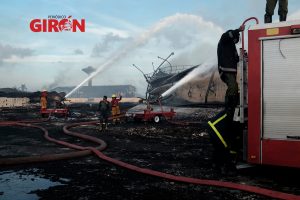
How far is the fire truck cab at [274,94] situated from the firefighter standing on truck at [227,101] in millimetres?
565

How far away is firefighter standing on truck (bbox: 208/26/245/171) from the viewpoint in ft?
21.4

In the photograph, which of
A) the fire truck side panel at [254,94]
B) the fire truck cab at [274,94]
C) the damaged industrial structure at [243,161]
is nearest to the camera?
the damaged industrial structure at [243,161]

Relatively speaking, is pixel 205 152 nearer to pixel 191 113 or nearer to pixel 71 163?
pixel 71 163

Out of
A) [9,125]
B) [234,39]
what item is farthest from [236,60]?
[9,125]

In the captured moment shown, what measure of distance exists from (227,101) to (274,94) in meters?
0.99

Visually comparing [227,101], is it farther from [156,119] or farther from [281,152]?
[156,119]

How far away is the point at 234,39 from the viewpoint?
6.49 metres

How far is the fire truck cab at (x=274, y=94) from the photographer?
5605mm

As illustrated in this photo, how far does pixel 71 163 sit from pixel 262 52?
4620 millimetres

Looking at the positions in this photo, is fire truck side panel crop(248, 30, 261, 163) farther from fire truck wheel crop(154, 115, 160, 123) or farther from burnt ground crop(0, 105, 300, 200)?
fire truck wheel crop(154, 115, 160, 123)

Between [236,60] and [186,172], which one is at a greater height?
[236,60]

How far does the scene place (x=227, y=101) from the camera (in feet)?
21.5

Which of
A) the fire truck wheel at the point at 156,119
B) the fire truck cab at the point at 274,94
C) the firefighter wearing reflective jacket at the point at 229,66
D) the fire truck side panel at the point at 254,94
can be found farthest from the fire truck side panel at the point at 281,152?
the fire truck wheel at the point at 156,119

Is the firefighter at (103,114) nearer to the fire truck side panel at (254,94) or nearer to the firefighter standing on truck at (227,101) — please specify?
the firefighter standing on truck at (227,101)
